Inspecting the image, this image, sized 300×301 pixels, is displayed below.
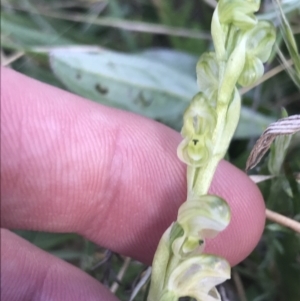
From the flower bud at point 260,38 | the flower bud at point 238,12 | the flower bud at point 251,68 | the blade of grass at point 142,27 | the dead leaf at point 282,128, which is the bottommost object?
the blade of grass at point 142,27

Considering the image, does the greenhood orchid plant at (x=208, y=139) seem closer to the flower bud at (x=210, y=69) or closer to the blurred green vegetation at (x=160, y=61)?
the flower bud at (x=210, y=69)

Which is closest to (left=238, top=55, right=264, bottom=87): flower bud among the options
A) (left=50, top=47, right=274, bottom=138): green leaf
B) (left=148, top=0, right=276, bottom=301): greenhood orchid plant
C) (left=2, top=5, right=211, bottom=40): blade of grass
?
(left=148, top=0, right=276, bottom=301): greenhood orchid plant

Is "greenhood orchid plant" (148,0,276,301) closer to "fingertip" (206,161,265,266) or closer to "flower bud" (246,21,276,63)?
"flower bud" (246,21,276,63)

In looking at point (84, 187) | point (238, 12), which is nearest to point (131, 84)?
point (84, 187)

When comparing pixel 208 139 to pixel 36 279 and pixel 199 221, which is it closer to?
pixel 199 221

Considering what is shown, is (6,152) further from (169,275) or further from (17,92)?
(169,275)

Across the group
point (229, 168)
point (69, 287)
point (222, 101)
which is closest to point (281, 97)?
point (229, 168)

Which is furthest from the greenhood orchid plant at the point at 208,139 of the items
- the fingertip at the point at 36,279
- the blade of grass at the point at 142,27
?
the blade of grass at the point at 142,27
